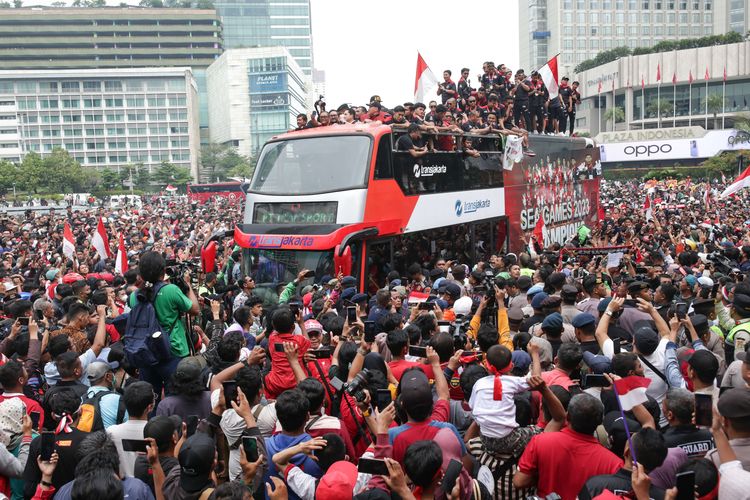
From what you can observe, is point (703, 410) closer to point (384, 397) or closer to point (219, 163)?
point (384, 397)

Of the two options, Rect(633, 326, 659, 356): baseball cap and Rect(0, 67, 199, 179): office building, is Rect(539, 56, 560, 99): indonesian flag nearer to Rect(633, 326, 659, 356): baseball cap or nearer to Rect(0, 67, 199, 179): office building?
Rect(633, 326, 659, 356): baseball cap

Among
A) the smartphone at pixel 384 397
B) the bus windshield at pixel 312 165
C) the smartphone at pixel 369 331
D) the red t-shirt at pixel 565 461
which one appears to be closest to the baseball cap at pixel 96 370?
the smartphone at pixel 369 331

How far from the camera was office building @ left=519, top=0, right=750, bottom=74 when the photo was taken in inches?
4158

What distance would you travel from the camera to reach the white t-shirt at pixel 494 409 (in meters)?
4.17

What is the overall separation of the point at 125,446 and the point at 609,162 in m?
73.3

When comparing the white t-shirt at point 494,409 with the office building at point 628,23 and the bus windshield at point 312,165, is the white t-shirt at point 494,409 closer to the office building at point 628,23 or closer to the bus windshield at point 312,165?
the bus windshield at point 312,165

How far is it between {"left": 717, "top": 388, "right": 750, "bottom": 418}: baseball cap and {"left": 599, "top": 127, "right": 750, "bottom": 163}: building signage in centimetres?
6869

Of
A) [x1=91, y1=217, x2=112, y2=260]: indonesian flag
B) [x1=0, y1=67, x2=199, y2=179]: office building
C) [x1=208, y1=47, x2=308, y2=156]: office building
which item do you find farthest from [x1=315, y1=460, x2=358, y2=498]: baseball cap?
[x1=208, y1=47, x2=308, y2=156]: office building

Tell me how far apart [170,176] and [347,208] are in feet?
248

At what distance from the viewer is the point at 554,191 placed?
1997 cm

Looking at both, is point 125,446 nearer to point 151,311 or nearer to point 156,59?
point 151,311

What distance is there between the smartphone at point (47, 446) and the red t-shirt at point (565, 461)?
106 inches

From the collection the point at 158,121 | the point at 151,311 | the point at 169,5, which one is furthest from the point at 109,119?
the point at 151,311

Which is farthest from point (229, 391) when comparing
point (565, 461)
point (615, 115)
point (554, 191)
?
point (615, 115)
